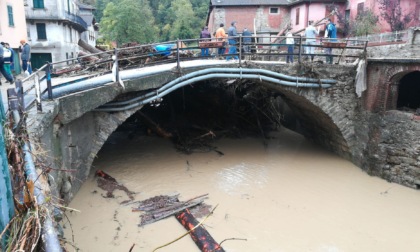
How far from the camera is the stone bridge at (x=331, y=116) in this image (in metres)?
7.96

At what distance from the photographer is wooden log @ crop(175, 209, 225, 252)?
7.10 meters

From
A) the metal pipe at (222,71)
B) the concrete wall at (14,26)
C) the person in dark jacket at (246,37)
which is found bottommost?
the metal pipe at (222,71)

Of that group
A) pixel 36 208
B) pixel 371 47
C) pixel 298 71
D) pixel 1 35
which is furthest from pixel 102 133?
pixel 371 47

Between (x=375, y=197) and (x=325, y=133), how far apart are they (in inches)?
153

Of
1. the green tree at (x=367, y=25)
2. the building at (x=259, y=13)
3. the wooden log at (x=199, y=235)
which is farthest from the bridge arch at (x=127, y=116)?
the building at (x=259, y=13)

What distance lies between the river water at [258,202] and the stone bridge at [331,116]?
67 cm

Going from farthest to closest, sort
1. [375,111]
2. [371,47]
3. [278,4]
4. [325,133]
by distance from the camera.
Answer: [278,4]
[371,47]
[325,133]
[375,111]

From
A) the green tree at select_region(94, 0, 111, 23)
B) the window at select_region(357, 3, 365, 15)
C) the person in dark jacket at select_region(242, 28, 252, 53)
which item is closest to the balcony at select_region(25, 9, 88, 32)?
the person in dark jacket at select_region(242, 28, 252, 53)

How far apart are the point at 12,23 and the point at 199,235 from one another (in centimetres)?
1728

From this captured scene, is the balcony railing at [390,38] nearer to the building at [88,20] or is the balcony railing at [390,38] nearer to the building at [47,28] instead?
the building at [47,28]

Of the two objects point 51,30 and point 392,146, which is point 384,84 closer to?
point 392,146

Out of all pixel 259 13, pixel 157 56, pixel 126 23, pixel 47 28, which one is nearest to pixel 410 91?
pixel 157 56

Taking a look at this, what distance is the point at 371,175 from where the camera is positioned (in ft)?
36.5

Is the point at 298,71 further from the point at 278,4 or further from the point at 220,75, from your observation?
the point at 278,4
